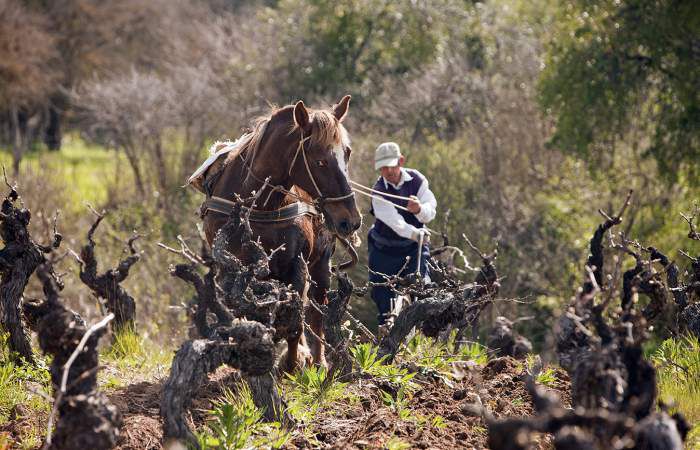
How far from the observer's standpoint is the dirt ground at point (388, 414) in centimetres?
509

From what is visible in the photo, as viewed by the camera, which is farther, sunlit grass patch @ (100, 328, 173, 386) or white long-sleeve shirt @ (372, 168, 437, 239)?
white long-sleeve shirt @ (372, 168, 437, 239)

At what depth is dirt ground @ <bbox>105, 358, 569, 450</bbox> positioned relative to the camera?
16.7ft

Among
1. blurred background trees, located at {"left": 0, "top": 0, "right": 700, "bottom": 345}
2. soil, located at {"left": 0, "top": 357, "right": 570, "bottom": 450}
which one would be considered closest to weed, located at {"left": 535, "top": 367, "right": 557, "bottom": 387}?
soil, located at {"left": 0, "top": 357, "right": 570, "bottom": 450}

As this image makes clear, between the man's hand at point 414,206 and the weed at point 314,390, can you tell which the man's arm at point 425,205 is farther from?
the weed at point 314,390

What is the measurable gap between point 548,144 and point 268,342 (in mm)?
13101

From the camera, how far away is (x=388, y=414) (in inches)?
220

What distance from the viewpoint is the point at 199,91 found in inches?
918

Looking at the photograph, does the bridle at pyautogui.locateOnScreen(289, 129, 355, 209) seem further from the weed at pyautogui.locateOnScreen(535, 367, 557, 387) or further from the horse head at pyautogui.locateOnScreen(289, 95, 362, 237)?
the weed at pyautogui.locateOnScreen(535, 367, 557, 387)

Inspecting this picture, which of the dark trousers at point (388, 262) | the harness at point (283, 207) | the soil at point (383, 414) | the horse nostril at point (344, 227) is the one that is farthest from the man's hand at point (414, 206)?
the soil at point (383, 414)

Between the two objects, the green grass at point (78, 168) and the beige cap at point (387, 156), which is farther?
the green grass at point (78, 168)

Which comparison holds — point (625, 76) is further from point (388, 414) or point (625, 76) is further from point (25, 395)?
point (25, 395)

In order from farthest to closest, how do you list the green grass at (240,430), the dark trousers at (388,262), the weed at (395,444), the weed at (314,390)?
the dark trousers at (388,262)
the weed at (314,390)
the weed at (395,444)
the green grass at (240,430)

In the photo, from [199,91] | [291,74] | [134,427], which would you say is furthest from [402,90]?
[134,427]

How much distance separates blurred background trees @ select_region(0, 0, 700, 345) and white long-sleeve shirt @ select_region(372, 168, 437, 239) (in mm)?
1067
